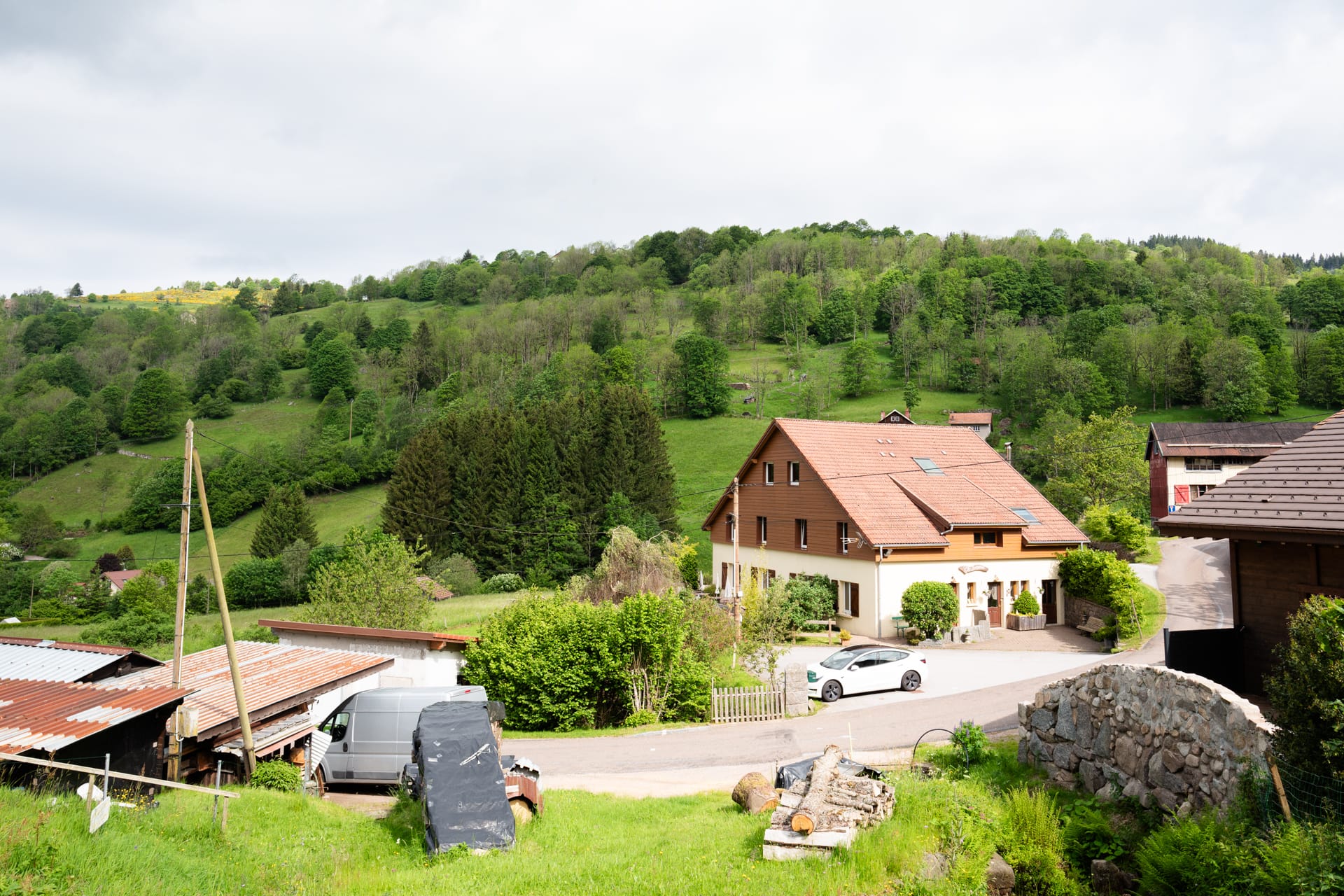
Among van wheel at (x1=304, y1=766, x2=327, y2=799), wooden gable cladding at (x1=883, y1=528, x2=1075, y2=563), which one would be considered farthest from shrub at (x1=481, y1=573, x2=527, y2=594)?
van wheel at (x1=304, y1=766, x2=327, y2=799)

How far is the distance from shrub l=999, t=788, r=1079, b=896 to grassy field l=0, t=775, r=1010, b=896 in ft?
1.68

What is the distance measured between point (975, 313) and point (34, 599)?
110844 millimetres

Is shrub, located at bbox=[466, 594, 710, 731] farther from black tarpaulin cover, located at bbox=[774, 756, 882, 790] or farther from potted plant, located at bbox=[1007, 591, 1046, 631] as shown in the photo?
potted plant, located at bbox=[1007, 591, 1046, 631]

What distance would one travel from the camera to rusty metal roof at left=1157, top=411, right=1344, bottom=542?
1058 cm

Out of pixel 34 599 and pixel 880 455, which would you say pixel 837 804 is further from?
pixel 34 599

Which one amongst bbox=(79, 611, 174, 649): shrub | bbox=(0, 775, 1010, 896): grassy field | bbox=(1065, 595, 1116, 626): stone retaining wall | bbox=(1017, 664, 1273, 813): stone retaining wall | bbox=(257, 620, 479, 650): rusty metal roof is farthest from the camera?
bbox=(79, 611, 174, 649): shrub

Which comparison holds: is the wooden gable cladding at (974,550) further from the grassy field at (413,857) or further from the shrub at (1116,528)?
the grassy field at (413,857)

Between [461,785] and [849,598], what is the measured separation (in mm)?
25498

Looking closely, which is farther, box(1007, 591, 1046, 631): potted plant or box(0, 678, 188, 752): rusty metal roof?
box(1007, 591, 1046, 631): potted plant

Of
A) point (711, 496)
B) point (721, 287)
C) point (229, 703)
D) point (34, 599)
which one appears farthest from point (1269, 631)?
point (721, 287)

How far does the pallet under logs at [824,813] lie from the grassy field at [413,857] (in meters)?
0.20

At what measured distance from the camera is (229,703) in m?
15.5

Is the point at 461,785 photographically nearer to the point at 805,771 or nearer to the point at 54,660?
the point at 805,771

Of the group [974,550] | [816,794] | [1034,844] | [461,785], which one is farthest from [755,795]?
[974,550]
